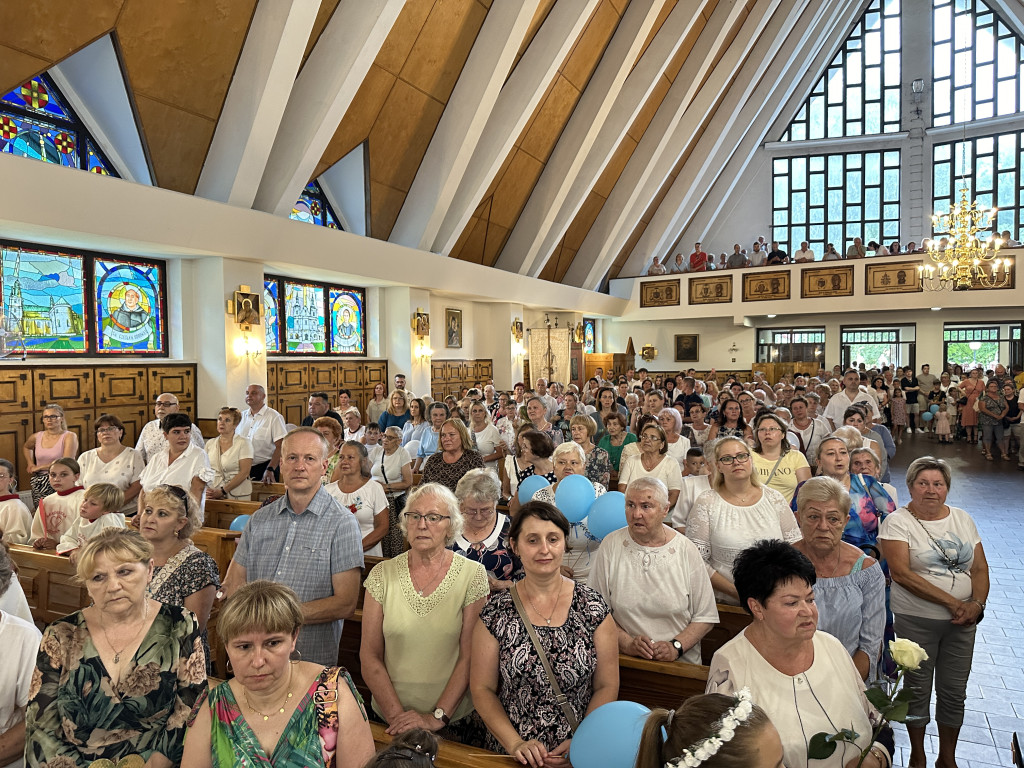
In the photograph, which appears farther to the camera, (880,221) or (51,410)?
(880,221)

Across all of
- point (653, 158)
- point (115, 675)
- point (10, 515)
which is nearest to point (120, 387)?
point (10, 515)

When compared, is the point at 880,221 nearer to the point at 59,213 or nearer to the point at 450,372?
the point at 450,372

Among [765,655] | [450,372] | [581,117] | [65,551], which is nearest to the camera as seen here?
[765,655]

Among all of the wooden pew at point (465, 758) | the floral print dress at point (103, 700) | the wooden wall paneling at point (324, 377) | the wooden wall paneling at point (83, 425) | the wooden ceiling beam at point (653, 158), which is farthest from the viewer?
the wooden ceiling beam at point (653, 158)

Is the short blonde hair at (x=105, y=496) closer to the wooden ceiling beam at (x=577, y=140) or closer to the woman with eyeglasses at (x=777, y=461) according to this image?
the woman with eyeglasses at (x=777, y=461)

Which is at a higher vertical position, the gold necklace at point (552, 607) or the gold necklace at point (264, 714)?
the gold necklace at point (552, 607)

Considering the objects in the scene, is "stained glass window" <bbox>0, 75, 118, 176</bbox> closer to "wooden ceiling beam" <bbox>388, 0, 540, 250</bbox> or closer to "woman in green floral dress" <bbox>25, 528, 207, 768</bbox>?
"wooden ceiling beam" <bbox>388, 0, 540, 250</bbox>

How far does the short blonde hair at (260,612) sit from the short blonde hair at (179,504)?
3.45ft

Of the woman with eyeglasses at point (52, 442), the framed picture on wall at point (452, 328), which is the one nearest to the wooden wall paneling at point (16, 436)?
the woman with eyeglasses at point (52, 442)

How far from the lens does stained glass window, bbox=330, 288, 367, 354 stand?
12.2 m

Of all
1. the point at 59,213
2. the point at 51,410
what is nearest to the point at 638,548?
the point at 51,410

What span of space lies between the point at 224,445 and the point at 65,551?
1.90m

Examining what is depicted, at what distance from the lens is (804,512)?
2.88 meters

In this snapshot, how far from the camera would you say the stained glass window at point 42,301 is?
730cm
